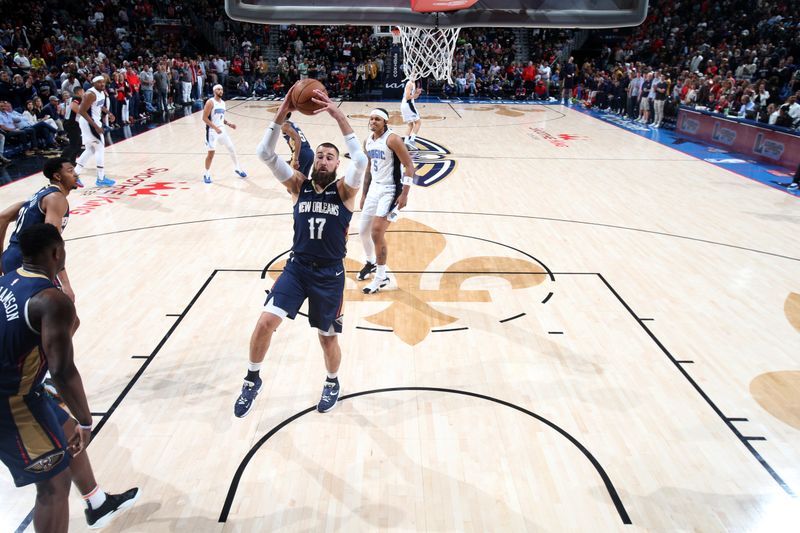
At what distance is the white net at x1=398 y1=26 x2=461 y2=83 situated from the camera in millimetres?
8617

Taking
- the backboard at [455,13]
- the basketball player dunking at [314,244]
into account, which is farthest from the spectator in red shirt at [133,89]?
the basketball player dunking at [314,244]

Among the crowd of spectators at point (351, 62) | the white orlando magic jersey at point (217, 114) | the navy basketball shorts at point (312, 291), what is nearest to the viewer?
the navy basketball shorts at point (312, 291)

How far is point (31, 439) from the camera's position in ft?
8.71

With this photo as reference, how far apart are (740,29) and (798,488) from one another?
24.4 meters

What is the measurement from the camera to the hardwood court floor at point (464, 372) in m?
3.49

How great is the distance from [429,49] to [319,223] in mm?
6329

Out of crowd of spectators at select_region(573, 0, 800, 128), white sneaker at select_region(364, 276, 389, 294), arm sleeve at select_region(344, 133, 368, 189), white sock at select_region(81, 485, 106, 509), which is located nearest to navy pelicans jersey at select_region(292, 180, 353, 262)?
arm sleeve at select_region(344, 133, 368, 189)

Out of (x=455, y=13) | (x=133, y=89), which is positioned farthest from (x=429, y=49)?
(x=133, y=89)

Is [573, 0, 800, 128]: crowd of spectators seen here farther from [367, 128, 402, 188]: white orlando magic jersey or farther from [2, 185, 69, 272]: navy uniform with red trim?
[2, 185, 69, 272]: navy uniform with red trim

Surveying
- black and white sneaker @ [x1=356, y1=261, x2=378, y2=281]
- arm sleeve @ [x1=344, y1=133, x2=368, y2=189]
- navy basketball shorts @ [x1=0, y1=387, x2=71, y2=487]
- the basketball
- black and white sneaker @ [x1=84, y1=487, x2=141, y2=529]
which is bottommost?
black and white sneaker @ [x1=84, y1=487, x2=141, y2=529]

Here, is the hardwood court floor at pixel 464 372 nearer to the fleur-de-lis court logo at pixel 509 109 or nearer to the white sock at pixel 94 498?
the white sock at pixel 94 498

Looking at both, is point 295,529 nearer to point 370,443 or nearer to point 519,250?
point 370,443

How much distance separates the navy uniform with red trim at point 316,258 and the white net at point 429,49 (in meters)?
5.26

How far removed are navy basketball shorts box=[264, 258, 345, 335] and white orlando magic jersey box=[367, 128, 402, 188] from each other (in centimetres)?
227
